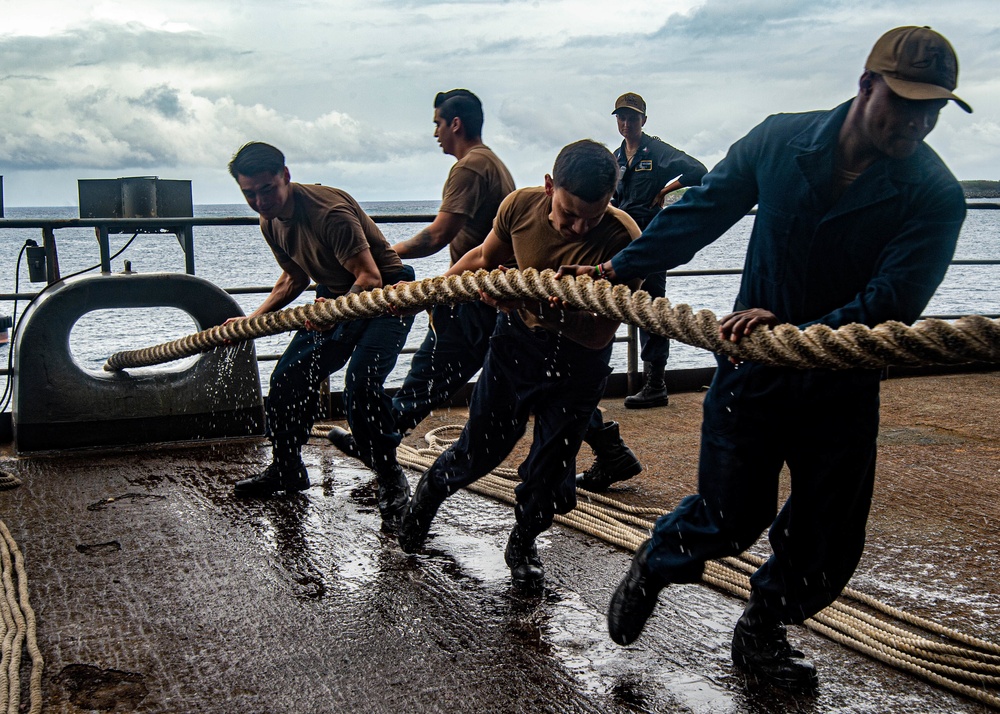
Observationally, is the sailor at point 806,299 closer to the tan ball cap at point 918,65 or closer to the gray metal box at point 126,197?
the tan ball cap at point 918,65

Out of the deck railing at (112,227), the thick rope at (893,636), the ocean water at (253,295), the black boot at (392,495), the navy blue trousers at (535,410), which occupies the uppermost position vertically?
the deck railing at (112,227)

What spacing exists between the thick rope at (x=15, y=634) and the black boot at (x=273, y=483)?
0.98 m

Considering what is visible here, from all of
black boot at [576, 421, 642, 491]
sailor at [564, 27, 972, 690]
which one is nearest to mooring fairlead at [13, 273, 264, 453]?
black boot at [576, 421, 642, 491]

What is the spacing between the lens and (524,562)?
3.17 m

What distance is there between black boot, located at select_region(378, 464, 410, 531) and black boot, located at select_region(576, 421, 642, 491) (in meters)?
0.84

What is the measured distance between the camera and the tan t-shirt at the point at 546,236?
120 inches

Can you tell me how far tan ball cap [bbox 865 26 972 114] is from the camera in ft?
6.62

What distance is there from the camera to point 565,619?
2.88 m

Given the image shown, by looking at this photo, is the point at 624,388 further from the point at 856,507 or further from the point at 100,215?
the point at 856,507

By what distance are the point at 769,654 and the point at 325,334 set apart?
239 cm

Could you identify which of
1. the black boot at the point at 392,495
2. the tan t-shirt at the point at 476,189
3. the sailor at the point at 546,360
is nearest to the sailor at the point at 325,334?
the black boot at the point at 392,495

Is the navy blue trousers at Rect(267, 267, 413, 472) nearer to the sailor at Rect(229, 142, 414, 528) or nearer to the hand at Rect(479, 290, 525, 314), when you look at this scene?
the sailor at Rect(229, 142, 414, 528)

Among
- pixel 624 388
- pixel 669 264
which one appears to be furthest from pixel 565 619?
pixel 624 388

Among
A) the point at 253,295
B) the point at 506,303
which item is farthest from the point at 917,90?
the point at 253,295
